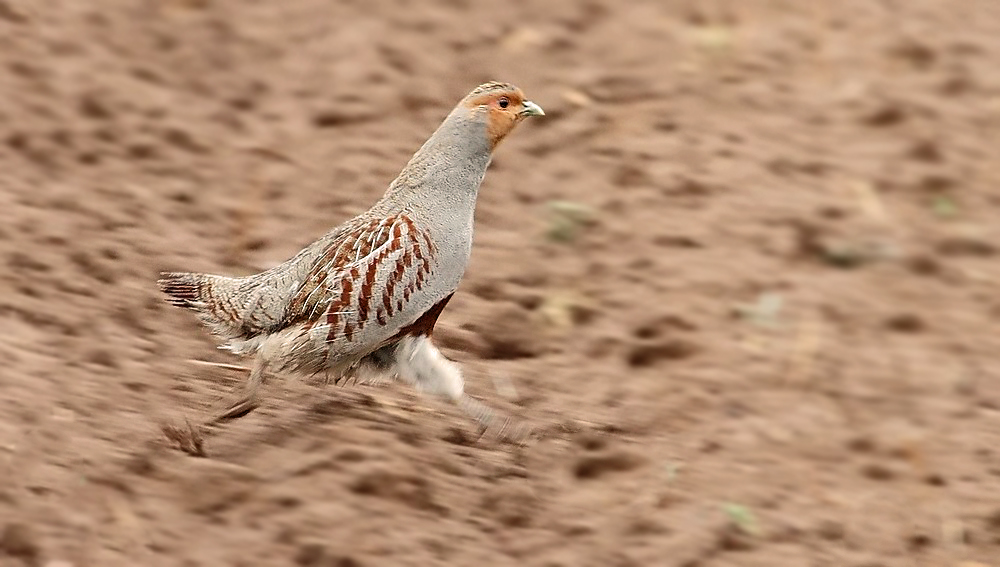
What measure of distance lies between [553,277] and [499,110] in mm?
1301

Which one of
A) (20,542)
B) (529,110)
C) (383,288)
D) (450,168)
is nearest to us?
(20,542)

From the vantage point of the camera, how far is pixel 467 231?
157 inches

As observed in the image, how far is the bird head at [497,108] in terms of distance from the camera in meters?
4.07

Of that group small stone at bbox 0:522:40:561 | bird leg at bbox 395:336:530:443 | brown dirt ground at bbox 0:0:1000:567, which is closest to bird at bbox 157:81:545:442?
bird leg at bbox 395:336:530:443

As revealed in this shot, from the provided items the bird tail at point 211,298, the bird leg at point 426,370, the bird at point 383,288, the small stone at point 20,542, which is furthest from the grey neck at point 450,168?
the small stone at point 20,542

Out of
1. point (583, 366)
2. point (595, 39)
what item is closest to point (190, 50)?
point (595, 39)

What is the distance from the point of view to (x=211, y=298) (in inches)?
161

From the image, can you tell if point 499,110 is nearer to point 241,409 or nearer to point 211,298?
point 211,298

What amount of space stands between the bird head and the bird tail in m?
0.88

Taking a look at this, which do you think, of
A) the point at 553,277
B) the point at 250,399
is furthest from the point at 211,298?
the point at 553,277

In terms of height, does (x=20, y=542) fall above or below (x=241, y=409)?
below

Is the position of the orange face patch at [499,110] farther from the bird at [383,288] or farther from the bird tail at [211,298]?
the bird tail at [211,298]

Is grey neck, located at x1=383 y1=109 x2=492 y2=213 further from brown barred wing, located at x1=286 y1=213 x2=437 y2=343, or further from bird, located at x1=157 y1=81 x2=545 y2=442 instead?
brown barred wing, located at x1=286 y1=213 x2=437 y2=343

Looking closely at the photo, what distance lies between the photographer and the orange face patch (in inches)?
160
